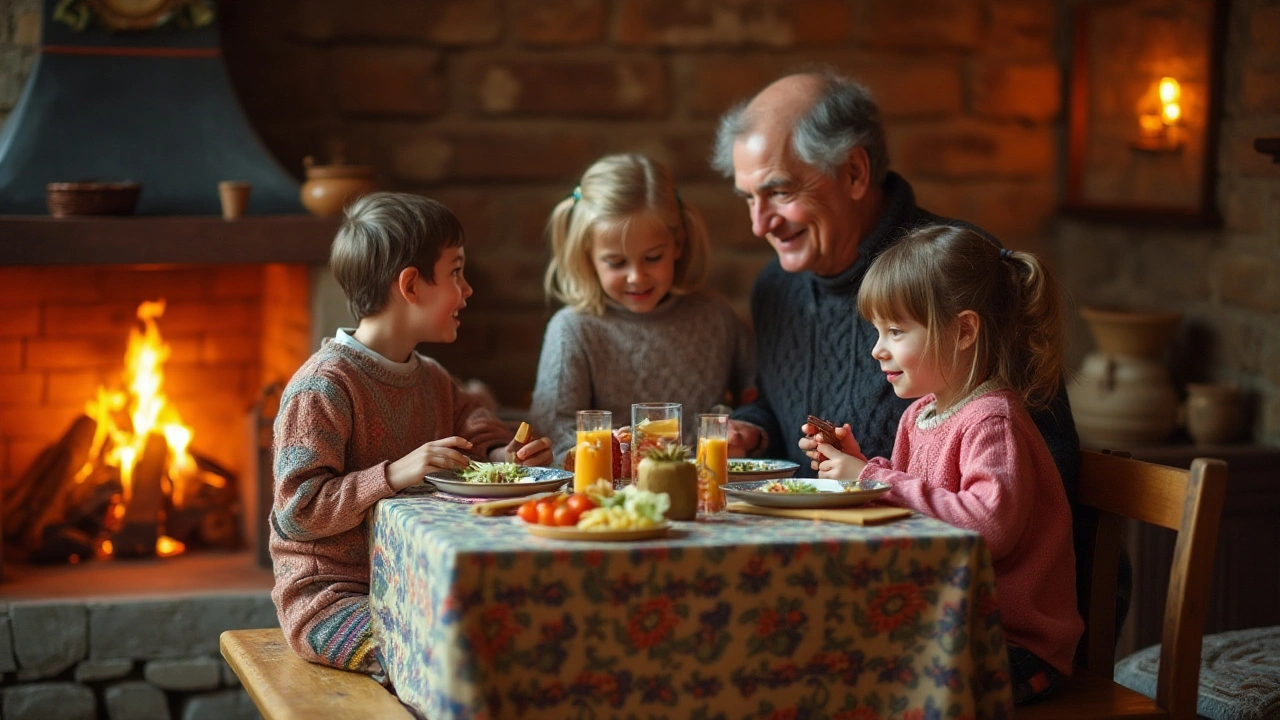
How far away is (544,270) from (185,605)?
1294 mm

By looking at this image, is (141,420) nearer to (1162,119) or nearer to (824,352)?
(824,352)

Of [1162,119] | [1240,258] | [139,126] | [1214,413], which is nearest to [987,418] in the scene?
[1214,413]

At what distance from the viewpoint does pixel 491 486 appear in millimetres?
2119

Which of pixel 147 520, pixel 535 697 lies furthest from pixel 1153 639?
pixel 147 520

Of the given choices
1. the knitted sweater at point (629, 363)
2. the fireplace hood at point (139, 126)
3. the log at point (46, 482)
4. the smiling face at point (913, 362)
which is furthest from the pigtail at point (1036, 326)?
the log at point (46, 482)

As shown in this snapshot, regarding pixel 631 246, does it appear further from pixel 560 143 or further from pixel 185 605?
pixel 185 605

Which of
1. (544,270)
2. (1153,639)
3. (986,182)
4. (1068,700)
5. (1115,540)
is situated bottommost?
(1153,639)

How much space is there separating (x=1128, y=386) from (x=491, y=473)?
204cm

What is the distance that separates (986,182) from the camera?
4230 mm

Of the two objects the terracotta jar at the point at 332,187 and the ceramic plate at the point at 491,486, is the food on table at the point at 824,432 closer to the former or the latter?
the ceramic plate at the point at 491,486

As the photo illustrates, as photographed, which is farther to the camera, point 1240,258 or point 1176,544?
point 1240,258

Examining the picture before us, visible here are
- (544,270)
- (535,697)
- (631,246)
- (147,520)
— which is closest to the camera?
(535,697)

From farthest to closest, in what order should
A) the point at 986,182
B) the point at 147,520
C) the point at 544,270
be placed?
the point at 986,182, the point at 544,270, the point at 147,520

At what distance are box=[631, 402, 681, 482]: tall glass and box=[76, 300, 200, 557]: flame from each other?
75.3 inches
